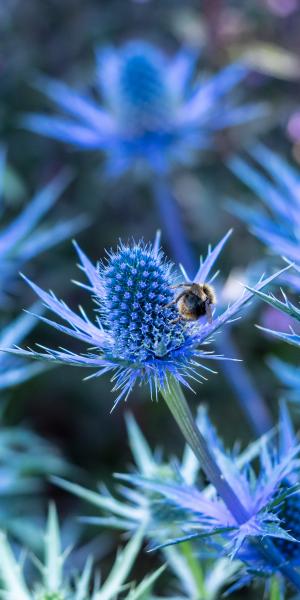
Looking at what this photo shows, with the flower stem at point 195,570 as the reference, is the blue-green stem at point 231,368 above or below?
above

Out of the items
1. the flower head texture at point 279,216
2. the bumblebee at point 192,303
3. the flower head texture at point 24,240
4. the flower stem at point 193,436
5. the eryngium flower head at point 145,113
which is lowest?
the flower stem at point 193,436

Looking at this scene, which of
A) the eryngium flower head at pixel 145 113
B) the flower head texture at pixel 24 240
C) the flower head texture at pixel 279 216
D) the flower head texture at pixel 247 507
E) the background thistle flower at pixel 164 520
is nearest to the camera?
the flower head texture at pixel 247 507

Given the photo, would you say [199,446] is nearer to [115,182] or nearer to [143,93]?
[143,93]

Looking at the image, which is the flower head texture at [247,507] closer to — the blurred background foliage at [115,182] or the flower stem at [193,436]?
the flower stem at [193,436]

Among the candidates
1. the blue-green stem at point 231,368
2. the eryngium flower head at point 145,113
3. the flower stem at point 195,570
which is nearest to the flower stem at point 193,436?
the flower stem at point 195,570

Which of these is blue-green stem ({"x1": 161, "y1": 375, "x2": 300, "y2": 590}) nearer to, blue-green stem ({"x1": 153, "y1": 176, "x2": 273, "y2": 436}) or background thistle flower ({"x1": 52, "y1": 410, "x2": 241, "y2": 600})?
background thistle flower ({"x1": 52, "y1": 410, "x2": 241, "y2": 600})

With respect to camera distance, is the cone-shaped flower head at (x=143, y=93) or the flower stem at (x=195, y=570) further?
the cone-shaped flower head at (x=143, y=93)

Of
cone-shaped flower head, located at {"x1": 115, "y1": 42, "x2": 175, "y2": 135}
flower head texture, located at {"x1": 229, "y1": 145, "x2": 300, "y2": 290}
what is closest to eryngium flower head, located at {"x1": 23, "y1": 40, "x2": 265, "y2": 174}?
cone-shaped flower head, located at {"x1": 115, "y1": 42, "x2": 175, "y2": 135}

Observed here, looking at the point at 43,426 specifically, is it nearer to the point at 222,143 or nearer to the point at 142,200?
the point at 142,200
